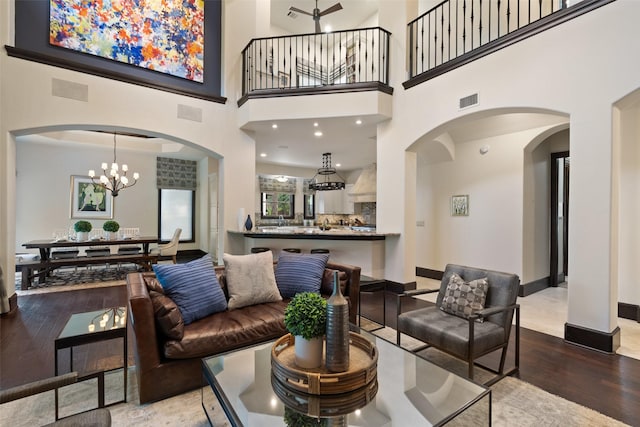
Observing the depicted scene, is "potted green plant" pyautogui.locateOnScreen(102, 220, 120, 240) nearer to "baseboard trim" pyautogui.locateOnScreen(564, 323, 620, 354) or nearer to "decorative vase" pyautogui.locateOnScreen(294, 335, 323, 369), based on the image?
"decorative vase" pyautogui.locateOnScreen(294, 335, 323, 369)

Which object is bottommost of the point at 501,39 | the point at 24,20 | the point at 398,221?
the point at 398,221

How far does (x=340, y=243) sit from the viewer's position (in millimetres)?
5344

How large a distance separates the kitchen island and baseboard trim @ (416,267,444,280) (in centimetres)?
145

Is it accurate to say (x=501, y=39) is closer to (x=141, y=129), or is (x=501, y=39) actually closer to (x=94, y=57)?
(x=141, y=129)

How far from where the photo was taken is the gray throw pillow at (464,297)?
2.51 m

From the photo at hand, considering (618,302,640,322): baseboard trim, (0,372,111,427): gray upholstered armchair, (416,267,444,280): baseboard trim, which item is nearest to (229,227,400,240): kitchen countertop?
(416,267,444,280): baseboard trim

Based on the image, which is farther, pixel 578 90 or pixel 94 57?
pixel 94 57

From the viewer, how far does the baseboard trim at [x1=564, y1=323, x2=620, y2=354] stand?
111 inches

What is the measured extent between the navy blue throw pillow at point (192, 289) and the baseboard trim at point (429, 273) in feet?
15.3

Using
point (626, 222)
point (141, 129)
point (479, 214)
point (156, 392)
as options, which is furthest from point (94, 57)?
point (626, 222)

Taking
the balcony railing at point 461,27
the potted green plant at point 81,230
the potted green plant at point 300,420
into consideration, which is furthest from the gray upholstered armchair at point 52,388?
the potted green plant at point 81,230

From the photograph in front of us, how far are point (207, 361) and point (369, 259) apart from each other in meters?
3.69

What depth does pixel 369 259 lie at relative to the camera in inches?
204

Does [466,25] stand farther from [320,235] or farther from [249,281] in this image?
[249,281]
